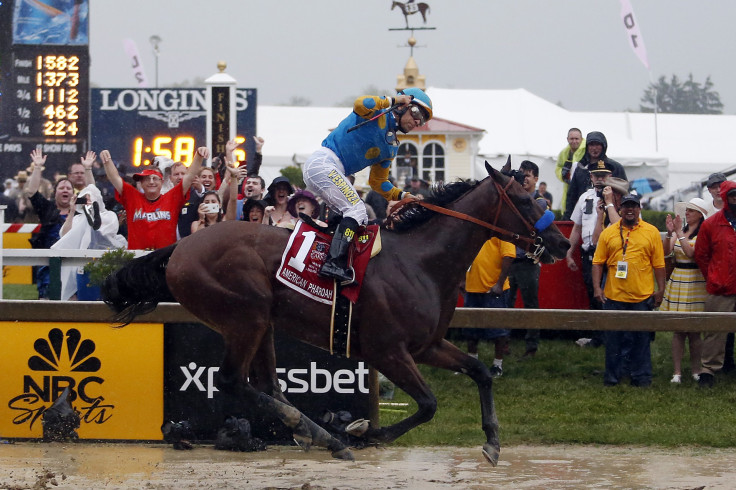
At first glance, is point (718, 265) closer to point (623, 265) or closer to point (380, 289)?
point (623, 265)

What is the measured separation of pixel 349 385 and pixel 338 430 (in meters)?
0.36

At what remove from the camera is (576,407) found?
30.5ft

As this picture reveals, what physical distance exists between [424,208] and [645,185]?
20.9 metres

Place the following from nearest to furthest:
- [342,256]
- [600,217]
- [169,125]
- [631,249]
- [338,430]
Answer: [342,256]
[338,430]
[631,249]
[600,217]
[169,125]

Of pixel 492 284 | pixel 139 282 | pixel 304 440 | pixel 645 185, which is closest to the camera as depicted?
pixel 304 440

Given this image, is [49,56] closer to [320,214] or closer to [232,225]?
[320,214]

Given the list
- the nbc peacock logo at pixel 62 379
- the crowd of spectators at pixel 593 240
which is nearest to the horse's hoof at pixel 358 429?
the nbc peacock logo at pixel 62 379

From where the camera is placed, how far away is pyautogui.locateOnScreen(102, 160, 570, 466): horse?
261 inches

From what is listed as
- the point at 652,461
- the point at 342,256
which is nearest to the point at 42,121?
the point at 342,256

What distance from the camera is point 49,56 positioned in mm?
13492

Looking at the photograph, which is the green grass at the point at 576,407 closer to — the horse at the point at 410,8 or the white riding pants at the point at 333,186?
the white riding pants at the point at 333,186

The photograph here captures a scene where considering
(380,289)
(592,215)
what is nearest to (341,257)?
(380,289)

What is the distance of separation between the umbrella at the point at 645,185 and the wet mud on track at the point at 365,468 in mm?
19339

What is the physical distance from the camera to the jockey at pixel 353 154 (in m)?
6.58
